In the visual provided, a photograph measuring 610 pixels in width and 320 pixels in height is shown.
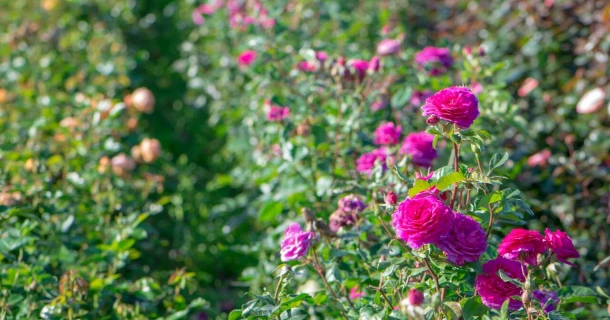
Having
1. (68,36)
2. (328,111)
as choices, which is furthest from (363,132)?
(68,36)

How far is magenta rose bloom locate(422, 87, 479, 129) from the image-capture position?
113 cm

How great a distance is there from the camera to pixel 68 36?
10.9ft

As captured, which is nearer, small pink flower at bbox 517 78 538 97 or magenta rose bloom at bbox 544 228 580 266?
magenta rose bloom at bbox 544 228 580 266

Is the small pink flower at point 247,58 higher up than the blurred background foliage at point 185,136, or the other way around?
the small pink flower at point 247,58

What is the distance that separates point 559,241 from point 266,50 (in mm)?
1272

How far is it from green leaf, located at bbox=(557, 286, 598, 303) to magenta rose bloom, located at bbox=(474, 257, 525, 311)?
7.4 inches

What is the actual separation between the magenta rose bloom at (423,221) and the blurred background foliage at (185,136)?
2.50ft

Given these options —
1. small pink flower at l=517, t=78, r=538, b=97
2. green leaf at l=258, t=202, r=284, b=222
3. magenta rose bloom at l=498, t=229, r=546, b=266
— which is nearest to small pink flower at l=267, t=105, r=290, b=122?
green leaf at l=258, t=202, r=284, b=222

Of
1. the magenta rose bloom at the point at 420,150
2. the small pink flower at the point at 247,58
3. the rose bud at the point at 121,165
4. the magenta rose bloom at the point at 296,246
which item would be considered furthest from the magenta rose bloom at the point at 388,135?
the rose bud at the point at 121,165

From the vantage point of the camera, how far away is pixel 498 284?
114 centimetres

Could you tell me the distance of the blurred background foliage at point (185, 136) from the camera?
1774 millimetres

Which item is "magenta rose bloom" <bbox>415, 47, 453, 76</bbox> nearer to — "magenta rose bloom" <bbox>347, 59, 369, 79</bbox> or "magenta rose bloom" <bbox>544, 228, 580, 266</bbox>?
"magenta rose bloom" <bbox>347, 59, 369, 79</bbox>

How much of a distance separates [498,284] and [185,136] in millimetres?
2462

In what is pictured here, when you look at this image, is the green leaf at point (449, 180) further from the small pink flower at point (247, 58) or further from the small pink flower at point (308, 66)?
the small pink flower at point (247, 58)
